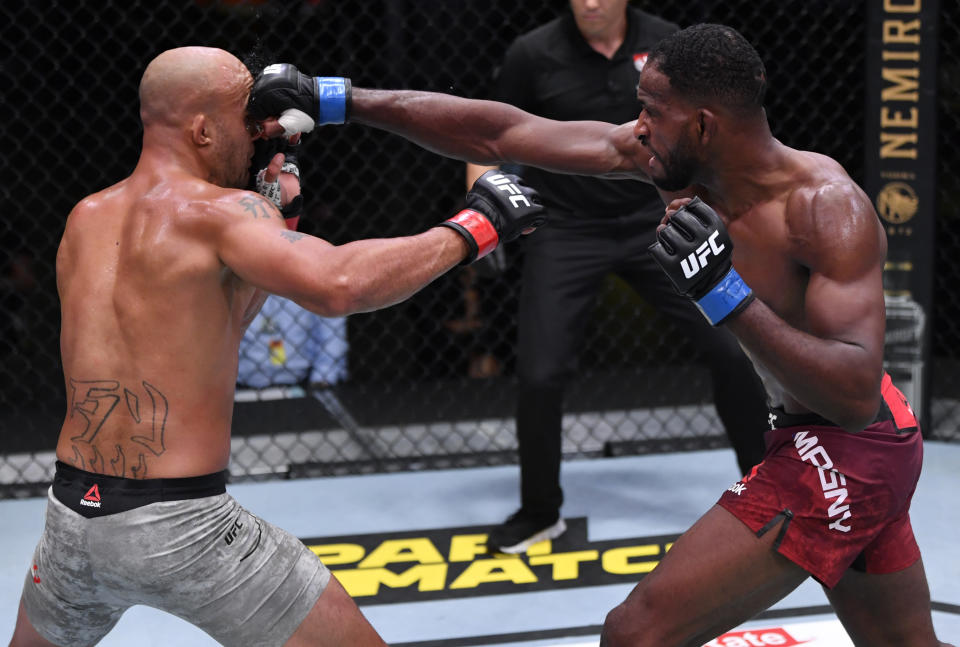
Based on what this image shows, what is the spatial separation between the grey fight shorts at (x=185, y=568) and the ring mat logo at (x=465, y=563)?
3.75 ft

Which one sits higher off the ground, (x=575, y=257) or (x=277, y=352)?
(x=575, y=257)

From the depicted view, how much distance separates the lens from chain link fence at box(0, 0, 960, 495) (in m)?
4.05

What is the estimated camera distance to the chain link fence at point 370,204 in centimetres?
405

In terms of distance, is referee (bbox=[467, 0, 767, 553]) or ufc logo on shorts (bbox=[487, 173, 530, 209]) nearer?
ufc logo on shorts (bbox=[487, 173, 530, 209])

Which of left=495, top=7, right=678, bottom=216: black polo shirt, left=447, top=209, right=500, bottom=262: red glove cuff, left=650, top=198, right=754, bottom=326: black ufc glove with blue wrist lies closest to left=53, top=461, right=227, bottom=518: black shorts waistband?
left=447, top=209, right=500, bottom=262: red glove cuff

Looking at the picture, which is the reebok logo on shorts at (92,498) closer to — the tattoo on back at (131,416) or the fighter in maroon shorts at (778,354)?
the tattoo on back at (131,416)

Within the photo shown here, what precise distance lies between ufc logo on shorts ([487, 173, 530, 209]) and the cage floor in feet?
3.79

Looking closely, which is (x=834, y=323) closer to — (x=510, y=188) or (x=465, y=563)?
(x=510, y=188)

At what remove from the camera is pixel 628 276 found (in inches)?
121

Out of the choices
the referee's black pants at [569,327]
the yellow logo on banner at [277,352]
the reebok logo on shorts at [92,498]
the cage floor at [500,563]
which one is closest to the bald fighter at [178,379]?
the reebok logo on shorts at [92,498]

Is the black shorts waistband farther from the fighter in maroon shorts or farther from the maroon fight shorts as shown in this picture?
the maroon fight shorts

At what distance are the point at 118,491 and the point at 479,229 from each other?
659 millimetres

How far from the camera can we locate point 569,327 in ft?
9.84

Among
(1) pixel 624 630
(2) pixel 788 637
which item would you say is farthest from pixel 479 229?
(2) pixel 788 637
